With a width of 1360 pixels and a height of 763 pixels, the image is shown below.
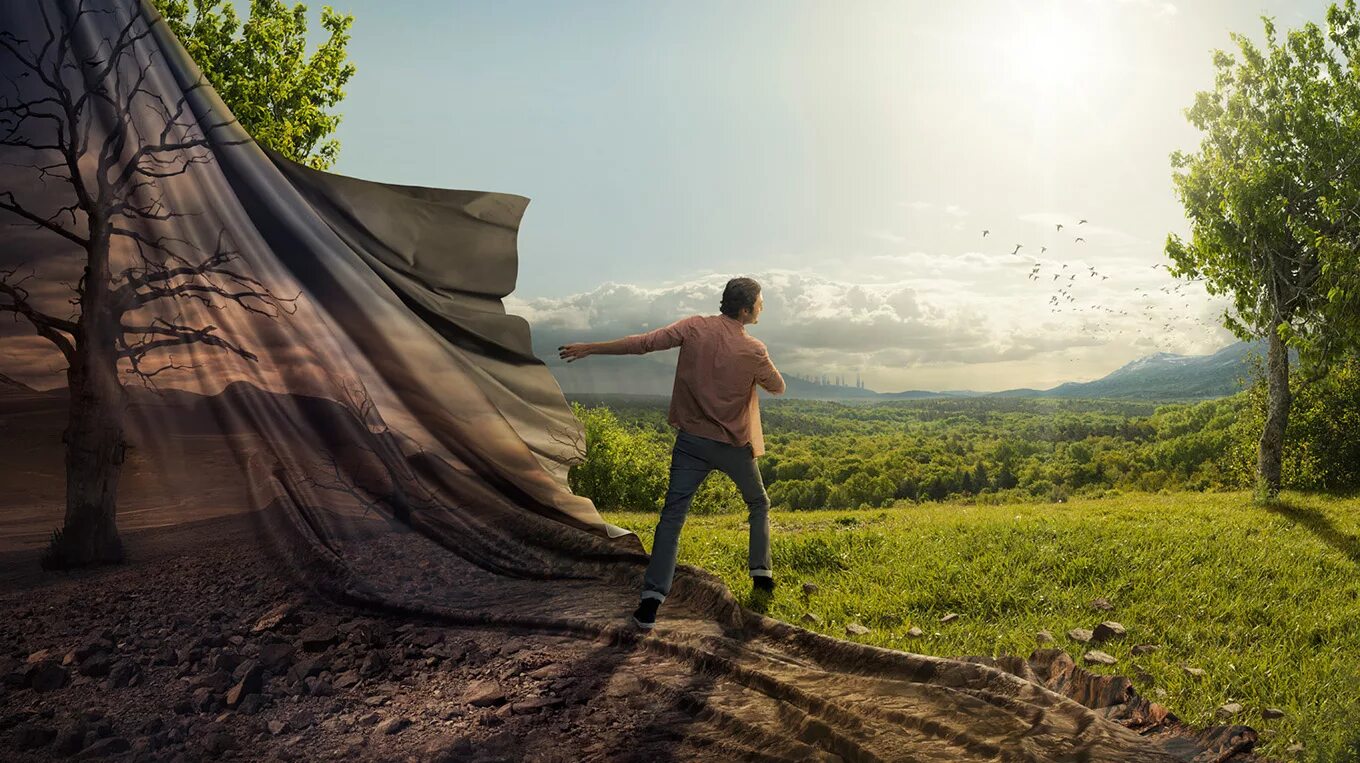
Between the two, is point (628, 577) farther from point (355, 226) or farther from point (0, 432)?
point (0, 432)

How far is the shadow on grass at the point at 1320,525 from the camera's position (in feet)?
28.2

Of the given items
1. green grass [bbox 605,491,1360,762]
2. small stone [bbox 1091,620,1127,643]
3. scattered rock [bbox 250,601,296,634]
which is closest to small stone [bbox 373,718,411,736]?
scattered rock [bbox 250,601,296,634]

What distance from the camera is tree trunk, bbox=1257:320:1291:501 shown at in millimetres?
13602

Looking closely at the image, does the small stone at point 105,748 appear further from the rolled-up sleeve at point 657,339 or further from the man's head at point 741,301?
the man's head at point 741,301

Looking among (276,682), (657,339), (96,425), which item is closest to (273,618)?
(276,682)

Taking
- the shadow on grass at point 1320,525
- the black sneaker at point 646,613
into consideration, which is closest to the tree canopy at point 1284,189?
the shadow on grass at point 1320,525

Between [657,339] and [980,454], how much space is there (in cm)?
5163

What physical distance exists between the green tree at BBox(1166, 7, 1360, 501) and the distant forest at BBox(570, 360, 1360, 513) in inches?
137

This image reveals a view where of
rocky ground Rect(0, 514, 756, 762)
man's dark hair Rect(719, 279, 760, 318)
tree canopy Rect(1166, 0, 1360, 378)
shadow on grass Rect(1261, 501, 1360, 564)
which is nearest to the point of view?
rocky ground Rect(0, 514, 756, 762)

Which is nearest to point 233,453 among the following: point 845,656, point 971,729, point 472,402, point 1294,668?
point 472,402

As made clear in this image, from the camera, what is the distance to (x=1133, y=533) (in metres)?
8.42

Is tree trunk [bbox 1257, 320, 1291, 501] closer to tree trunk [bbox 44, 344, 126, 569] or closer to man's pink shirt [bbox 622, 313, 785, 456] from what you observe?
man's pink shirt [bbox 622, 313, 785, 456]

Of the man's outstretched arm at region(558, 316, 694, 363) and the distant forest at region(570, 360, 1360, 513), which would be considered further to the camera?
the distant forest at region(570, 360, 1360, 513)

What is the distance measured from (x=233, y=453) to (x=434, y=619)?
6.05ft
